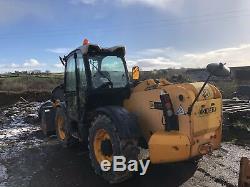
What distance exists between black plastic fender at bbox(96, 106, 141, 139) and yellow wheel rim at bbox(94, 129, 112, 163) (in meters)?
0.44

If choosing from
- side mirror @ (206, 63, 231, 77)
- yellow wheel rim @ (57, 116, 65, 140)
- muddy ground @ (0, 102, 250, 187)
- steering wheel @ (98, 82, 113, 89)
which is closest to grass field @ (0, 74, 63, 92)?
muddy ground @ (0, 102, 250, 187)

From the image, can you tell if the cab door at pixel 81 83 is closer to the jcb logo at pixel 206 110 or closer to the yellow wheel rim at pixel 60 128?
the yellow wheel rim at pixel 60 128

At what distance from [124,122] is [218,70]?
169 cm

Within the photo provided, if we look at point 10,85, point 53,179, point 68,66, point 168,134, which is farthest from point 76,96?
point 10,85

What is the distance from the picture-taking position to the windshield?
6.39m

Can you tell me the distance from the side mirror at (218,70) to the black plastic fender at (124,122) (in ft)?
4.93

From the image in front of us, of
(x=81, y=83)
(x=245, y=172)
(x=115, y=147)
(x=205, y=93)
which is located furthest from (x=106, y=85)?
(x=245, y=172)

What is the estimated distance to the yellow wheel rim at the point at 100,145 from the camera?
18.7 feet

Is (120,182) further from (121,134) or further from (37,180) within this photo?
(37,180)

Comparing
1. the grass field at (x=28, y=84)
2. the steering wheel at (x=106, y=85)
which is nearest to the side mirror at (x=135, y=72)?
the steering wheel at (x=106, y=85)

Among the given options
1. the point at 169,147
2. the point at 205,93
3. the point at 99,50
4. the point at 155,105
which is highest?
the point at 99,50

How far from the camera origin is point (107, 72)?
21.5 ft

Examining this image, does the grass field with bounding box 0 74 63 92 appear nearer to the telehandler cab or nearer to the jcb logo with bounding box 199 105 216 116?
the telehandler cab

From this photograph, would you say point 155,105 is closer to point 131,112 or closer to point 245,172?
point 131,112
